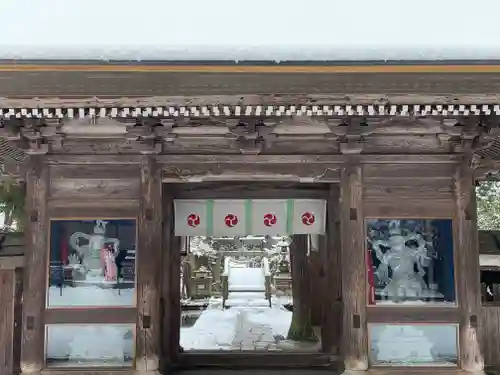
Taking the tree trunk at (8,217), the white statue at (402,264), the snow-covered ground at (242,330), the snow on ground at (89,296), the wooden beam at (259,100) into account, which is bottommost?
the snow-covered ground at (242,330)

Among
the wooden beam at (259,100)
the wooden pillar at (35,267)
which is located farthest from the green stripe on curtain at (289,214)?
the wooden pillar at (35,267)

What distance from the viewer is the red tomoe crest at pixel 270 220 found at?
25.2 ft

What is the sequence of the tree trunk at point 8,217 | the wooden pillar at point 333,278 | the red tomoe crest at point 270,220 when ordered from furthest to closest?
the tree trunk at point 8,217, the wooden pillar at point 333,278, the red tomoe crest at point 270,220

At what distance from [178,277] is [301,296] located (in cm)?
436

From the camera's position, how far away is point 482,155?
7.48 meters

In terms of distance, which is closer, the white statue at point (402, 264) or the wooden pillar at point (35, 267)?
the wooden pillar at point (35, 267)

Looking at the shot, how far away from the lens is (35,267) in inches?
264

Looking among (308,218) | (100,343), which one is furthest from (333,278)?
(100,343)

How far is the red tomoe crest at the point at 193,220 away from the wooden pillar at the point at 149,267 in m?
0.88

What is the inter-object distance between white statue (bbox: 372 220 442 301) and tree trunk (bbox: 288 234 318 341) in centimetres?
458

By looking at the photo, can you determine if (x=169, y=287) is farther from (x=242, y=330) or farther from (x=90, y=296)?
(x=242, y=330)

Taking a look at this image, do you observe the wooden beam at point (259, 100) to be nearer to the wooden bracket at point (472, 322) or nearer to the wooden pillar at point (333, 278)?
the wooden pillar at point (333, 278)

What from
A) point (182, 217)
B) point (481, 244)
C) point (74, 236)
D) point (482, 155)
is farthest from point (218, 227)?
point (481, 244)

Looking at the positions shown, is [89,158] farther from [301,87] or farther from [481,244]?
[481,244]
